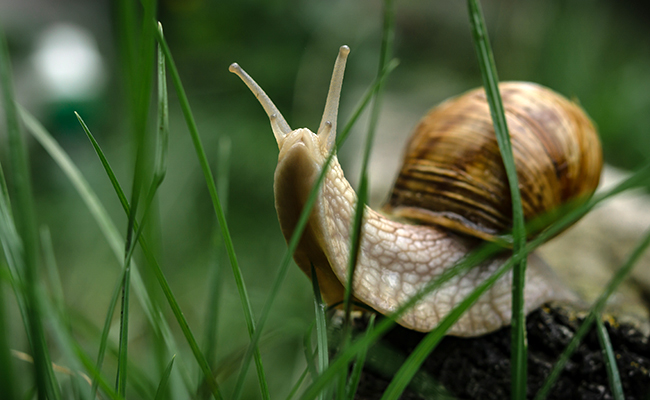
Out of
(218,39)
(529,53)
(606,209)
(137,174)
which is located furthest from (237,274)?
(529,53)

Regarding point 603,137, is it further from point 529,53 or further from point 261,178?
point 261,178

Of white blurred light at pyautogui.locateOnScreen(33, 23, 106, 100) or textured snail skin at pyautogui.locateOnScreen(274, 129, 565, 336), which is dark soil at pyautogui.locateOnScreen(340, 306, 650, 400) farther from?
white blurred light at pyautogui.locateOnScreen(33, 23, 106, 100)

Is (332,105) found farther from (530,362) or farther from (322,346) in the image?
(530,362)

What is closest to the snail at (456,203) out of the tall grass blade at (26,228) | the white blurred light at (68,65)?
the tall grass blade at (26,228)

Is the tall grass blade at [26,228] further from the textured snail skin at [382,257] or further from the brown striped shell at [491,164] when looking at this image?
the brown striped shell at [491,164]

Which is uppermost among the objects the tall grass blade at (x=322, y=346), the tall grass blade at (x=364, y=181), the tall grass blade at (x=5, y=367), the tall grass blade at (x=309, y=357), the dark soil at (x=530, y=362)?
the tall grass blade at (x=364, y=181)

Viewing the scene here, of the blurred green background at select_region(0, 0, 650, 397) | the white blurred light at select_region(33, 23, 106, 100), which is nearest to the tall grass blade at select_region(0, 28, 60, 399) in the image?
the blurred green background at select_region(0, 0, 650, 397)
